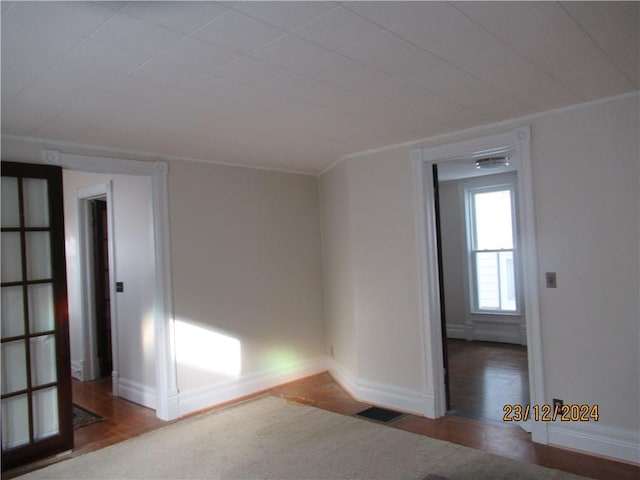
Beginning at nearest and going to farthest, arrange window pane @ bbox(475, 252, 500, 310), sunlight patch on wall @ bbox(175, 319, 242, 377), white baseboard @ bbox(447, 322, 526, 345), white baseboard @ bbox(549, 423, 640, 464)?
white baseboard @ bbox(549, 423, 640, 464), sunlight patch on wall @ bbox(175, 319, 242, 377), white baseboard @ bbox(447, 322, 526, 345), window pane @ bbox(475, 252, 500, 310)

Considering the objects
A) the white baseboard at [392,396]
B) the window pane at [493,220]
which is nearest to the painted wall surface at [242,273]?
the white baseboard at [392,396]

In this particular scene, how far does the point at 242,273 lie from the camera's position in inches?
186

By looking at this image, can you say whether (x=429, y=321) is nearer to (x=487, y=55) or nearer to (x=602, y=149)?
(x=602, y=149)

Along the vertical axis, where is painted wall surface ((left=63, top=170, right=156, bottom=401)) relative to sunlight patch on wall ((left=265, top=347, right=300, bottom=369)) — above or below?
above

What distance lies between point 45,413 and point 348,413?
239 centimetres

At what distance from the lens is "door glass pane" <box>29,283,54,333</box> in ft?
11.2

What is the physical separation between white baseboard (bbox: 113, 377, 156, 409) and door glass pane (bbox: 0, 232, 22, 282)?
5.67ft

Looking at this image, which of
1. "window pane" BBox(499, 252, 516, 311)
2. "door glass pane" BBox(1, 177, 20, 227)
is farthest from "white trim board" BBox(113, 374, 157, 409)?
"window pane" BBox(499, 252, 516, 311)

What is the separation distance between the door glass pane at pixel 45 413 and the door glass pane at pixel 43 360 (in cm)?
9

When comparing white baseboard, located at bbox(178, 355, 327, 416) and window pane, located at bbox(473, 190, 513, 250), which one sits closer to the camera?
white baseboard, located at bbox(178, 355, 327, 416)

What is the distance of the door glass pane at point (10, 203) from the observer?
10.8ft

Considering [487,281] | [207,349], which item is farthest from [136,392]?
[487,281]

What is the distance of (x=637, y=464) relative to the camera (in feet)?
9.54
